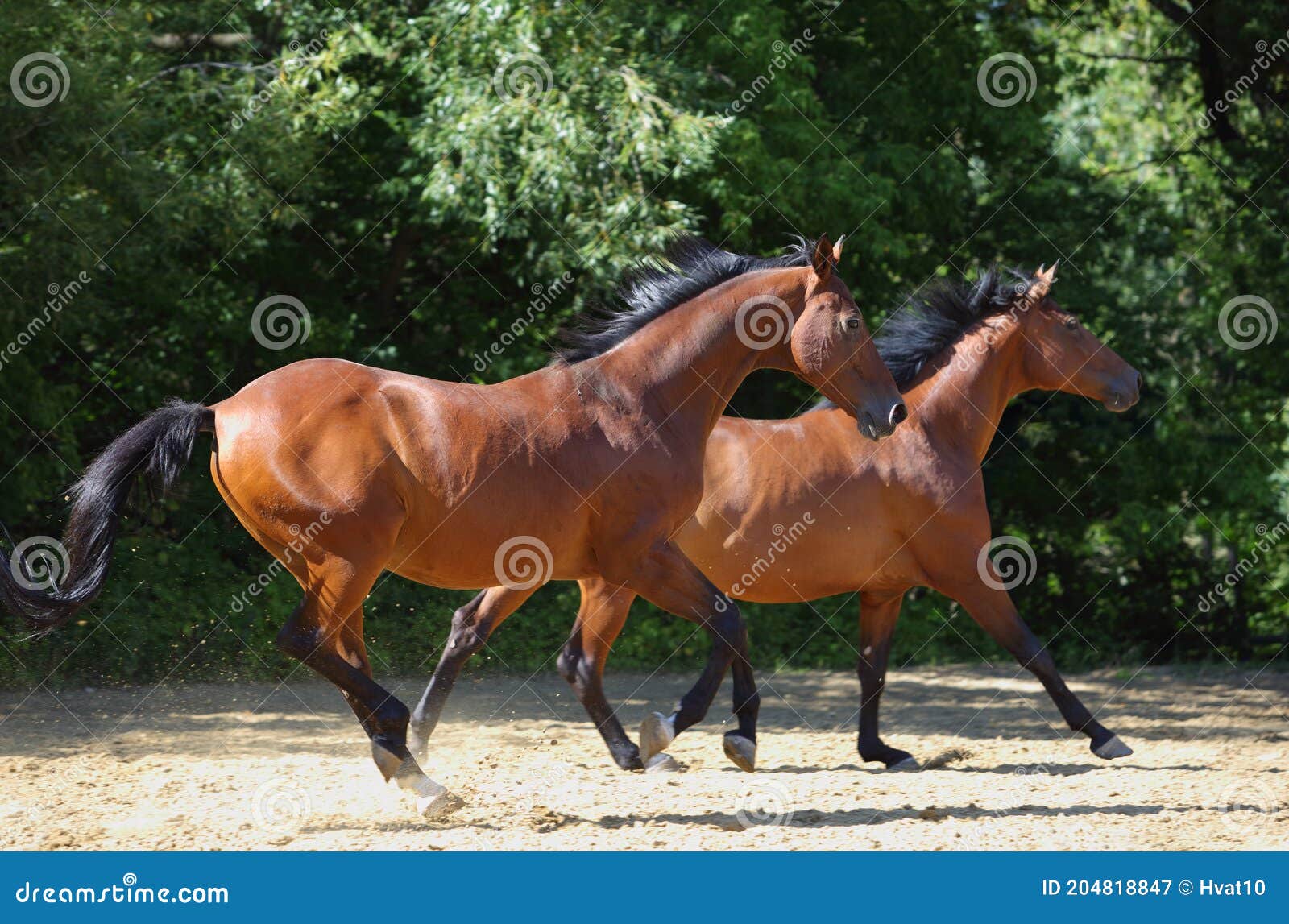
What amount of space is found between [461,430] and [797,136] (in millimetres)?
5635

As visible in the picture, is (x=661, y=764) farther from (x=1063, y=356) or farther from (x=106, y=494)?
(x=1063, y=356)

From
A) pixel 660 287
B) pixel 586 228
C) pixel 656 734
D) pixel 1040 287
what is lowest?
pixel 656 734

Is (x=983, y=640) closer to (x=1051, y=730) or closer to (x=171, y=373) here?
(x=1051, y=730)

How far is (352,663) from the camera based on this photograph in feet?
17.7

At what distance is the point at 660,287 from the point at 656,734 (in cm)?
195

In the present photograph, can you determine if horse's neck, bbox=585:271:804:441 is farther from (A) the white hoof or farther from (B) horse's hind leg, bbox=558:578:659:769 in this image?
(A) the white hoof

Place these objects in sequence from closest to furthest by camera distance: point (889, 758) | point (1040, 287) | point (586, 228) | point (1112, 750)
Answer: point (1112, 750)
point (889, 758)
point (1040, 287)
point (586, 228)

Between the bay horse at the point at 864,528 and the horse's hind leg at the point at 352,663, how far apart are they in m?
1.22

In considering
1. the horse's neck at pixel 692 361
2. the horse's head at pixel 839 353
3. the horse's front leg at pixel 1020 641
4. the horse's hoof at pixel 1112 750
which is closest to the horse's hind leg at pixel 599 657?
the horse's neck at pixel 692 361

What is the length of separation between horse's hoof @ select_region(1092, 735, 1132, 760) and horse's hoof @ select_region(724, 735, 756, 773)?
5.90 ft

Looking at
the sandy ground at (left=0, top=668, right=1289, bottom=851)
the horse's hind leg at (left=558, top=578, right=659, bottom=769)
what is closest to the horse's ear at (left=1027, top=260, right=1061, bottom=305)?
the sandy ground at (left=0, top=668, right=1289, bottom=851)

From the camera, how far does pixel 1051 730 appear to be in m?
7.85

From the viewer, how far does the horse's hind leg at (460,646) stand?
6.45 metres

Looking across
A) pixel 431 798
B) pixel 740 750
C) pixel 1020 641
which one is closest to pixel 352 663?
pixel 431 798
